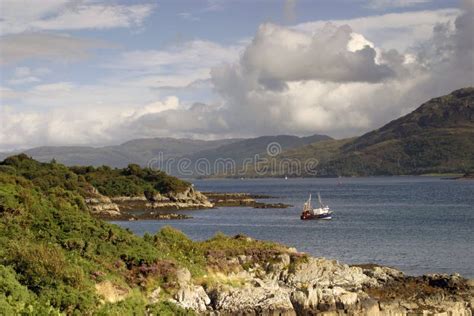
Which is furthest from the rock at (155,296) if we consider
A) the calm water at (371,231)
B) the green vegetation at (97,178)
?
the green vegetation at (97,178)

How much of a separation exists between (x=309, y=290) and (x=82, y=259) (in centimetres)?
1509

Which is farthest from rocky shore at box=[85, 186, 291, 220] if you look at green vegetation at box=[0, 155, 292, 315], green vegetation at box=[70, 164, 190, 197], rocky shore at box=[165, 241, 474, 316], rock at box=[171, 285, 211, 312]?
rock at box=[171, 285, 211, 312]

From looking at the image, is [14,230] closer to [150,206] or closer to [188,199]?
[150,206]

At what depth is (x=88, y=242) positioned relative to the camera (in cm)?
4188

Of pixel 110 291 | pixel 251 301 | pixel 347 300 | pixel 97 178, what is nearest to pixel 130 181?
pixel 97 178

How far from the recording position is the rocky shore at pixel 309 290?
40.9 meters

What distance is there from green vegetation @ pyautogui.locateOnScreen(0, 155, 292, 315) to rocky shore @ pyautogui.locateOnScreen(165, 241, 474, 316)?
1.08 m

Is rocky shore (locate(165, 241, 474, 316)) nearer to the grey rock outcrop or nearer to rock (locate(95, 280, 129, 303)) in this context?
the grey rock outcrop

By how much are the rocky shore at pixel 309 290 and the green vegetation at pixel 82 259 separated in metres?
1.08

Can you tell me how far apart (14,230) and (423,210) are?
113m

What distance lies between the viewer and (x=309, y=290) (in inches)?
1697

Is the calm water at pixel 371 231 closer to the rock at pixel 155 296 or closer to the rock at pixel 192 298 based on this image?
the rock at pixel 192 298

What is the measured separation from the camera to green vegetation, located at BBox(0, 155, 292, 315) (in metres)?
31.9

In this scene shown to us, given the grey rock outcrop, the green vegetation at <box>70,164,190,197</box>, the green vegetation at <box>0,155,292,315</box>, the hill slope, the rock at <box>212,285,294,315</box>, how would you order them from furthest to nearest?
the green vegetation at <box>70,164,190,197</box> → the grey rock outcrop → the rock at <box>212,285,294,315</box> → the hill slope → the green vegetation at <box>0,155,292,315</box>
